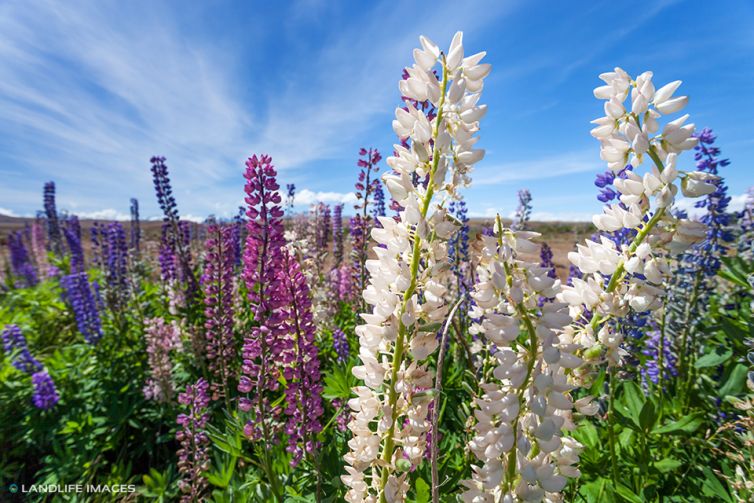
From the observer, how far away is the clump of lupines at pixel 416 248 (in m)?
0.99

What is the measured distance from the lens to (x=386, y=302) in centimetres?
102

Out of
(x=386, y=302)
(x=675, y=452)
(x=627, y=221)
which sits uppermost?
(x=627, y=221)

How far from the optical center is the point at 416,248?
100 centimetres

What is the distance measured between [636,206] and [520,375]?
22.5 inches

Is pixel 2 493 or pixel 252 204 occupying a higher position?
pixel 252 204

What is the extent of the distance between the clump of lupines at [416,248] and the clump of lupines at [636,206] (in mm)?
391

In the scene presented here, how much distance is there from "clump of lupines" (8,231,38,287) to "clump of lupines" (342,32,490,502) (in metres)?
13.2

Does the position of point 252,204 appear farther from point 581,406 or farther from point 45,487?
point 45,487

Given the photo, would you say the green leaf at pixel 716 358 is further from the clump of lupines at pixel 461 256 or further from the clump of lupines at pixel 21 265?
the clump of lupines at pixel 21 265

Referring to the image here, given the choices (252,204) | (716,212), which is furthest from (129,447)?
(716,212)

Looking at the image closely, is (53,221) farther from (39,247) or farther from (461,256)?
(461,256)

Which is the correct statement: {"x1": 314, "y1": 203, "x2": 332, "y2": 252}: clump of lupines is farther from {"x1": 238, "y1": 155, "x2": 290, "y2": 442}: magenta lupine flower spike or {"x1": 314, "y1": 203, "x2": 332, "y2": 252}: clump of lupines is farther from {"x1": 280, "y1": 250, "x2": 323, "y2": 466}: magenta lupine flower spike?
{"x1": 280, "y1": 250, "x2": 323, "y2": 466}: magenta lupine flower spike

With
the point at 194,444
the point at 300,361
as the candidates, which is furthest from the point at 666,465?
the point at 194,444

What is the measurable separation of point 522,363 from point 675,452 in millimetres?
2665
